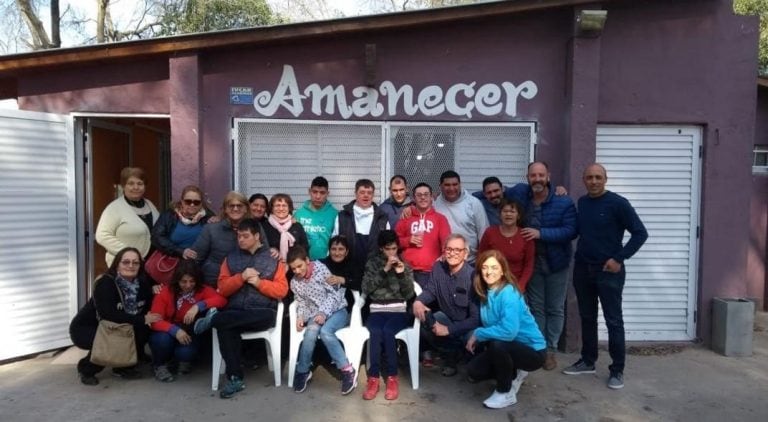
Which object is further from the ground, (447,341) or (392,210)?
(392,210)

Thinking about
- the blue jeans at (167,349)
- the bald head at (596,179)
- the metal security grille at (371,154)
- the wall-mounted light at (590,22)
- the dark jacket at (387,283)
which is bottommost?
the blue jeans at (167,349)

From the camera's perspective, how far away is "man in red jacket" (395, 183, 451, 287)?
4570mm

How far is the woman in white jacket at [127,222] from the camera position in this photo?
4.68 m

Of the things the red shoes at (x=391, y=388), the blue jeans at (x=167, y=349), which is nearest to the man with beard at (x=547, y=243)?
the red shoes at (x=391, y=388)

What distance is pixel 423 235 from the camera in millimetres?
4586

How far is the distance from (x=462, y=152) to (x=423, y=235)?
4.57 feet

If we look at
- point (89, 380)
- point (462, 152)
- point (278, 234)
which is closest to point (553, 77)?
point (462, 152)

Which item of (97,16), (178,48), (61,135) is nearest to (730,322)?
(178,48)

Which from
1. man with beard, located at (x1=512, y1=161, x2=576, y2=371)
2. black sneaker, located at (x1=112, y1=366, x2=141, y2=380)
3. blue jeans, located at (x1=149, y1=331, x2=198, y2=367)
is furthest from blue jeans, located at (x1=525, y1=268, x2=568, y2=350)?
black sneaker, located at (x1=112, y1=366, x2=141, y2=380)

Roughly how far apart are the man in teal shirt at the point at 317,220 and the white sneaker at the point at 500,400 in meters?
1.84

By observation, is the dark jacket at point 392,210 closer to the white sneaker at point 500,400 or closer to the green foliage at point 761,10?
the white sneaker at point 500,400

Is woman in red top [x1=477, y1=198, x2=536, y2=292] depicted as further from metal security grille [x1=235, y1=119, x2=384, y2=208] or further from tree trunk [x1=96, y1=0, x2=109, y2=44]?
tree trunk [x1=96, y1=0, x2=109, y2=44]

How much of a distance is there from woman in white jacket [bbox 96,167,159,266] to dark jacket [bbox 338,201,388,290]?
5.76 feet

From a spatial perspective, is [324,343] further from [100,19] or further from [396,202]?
[100,19]
